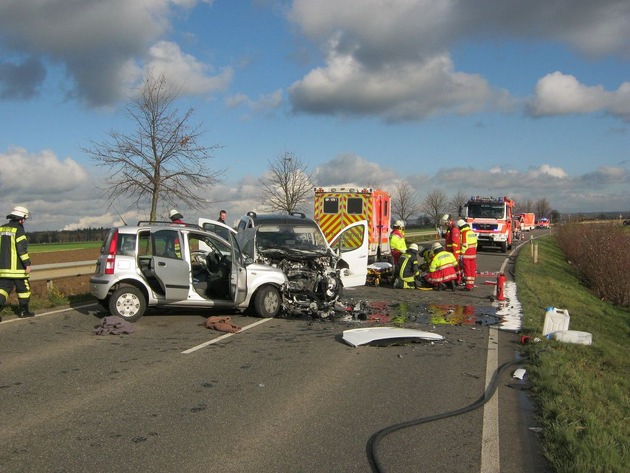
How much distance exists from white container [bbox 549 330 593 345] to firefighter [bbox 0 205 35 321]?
882cm

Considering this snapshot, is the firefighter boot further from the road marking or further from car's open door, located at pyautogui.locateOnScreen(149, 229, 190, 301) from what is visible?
the road marking

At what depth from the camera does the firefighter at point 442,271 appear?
51.1ft

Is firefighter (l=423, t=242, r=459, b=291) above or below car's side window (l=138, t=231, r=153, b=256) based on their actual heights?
below

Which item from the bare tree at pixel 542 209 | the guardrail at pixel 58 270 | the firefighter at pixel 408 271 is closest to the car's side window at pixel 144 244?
the guardrail at pixel 58 270

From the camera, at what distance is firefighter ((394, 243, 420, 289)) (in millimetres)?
15953

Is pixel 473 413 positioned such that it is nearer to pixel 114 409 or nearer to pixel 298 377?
pixel 298 377

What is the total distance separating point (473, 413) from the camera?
18.6 ft

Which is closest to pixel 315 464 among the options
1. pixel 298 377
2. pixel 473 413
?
pixel 473 413

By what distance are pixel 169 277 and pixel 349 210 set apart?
1101 cm

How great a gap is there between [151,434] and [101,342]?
14.0 feet

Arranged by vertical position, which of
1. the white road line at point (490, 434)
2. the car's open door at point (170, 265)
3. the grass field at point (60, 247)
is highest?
the car's open door at point (170, 265)

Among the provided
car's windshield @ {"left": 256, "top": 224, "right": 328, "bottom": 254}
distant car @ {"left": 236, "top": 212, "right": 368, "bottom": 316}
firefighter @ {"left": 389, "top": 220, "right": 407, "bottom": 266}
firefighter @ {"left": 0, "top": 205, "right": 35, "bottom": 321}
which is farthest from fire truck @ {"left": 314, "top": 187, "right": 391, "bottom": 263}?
firefighter @ {"left": 0, "top": 205, "right": 35, "bottom": 321}

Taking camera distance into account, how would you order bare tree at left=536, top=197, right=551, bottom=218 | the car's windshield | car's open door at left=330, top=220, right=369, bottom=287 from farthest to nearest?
bare tree at left=536, top=197, right=551, bottom=218
car's open door at left=330, top=220, right=369, bottom=287
the car's windshield

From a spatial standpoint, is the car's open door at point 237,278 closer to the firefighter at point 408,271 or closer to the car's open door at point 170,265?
the car's open door at point 170,265
